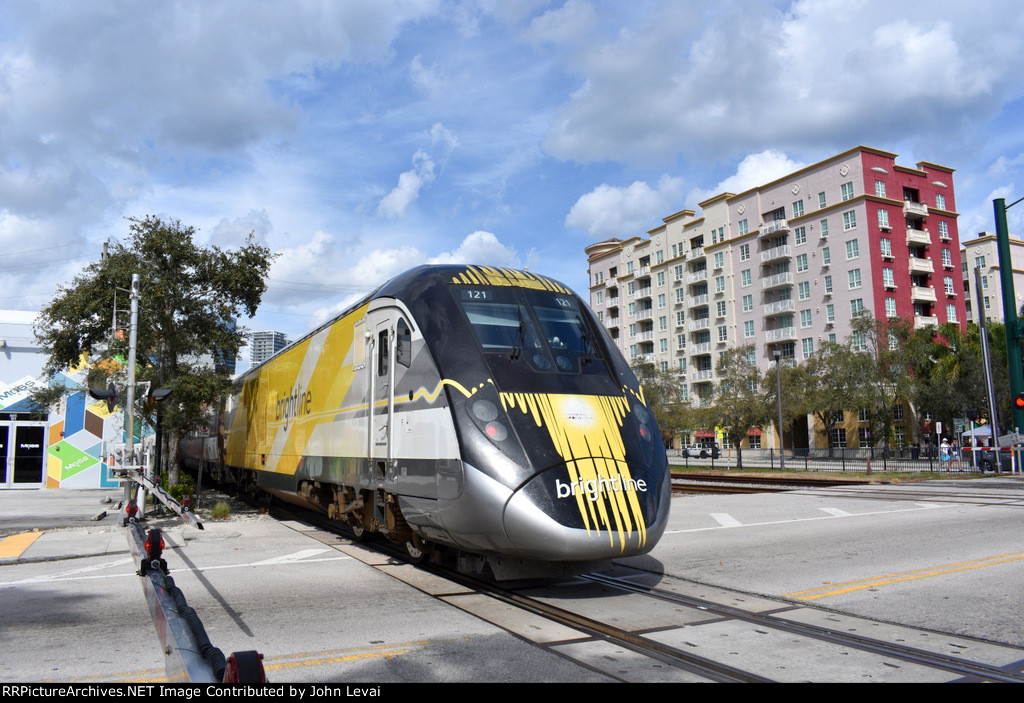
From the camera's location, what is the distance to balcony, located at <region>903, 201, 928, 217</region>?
62219 millimetres

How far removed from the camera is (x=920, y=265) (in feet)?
204

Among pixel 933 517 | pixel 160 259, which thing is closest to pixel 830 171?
pixel 933 517

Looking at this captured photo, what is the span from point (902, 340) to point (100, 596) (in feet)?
184

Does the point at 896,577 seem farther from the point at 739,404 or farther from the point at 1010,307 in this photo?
the point at 739,404

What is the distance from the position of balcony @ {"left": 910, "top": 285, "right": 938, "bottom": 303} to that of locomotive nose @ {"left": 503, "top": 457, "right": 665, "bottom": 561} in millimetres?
62827

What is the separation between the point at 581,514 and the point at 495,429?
120cm

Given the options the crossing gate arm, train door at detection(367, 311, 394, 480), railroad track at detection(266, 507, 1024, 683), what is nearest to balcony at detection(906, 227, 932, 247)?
railroad track at detection(266, 507, 1024, 683)

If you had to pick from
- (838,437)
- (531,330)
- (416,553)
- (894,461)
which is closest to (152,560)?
(531,330)

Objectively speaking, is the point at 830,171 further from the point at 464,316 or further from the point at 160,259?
the point at 464,316

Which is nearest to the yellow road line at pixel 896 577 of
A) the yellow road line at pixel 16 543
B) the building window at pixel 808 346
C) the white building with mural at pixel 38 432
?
the yellow road line at pixel 16 543

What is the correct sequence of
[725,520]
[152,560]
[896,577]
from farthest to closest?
[725,520], [896,577], [152,560]

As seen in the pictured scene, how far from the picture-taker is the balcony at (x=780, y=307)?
219ft

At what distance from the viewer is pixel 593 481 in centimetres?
732

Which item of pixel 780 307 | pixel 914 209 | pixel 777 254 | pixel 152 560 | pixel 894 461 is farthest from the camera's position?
pixel 777 254
